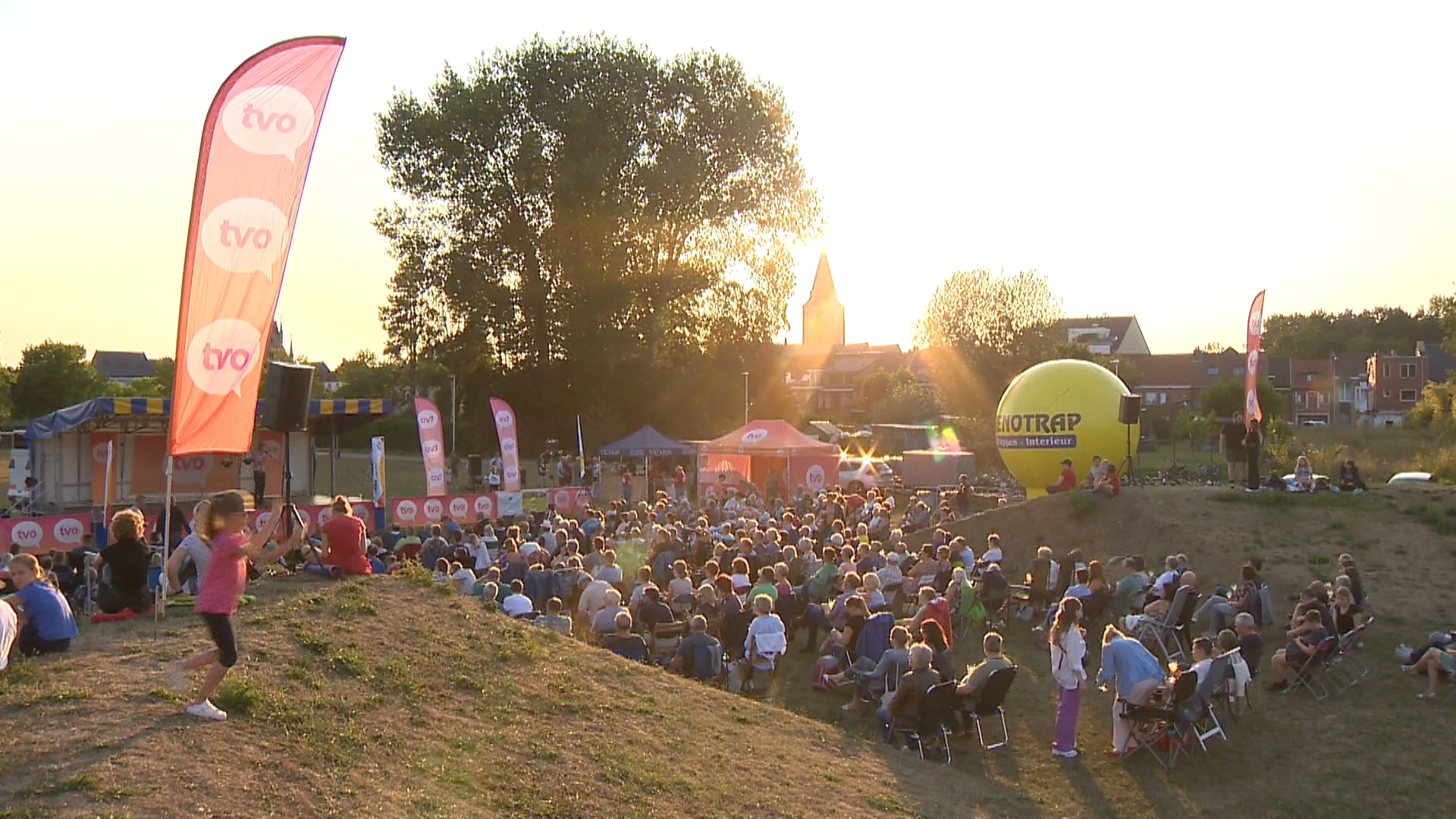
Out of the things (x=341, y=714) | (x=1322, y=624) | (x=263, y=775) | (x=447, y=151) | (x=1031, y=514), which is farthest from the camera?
(x=447, y=151)

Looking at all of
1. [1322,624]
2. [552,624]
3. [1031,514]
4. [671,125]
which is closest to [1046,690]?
[1322,624]

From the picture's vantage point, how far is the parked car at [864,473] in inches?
1308

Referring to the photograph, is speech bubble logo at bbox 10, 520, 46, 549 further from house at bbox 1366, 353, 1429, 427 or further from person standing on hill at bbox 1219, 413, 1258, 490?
house at bbox 1366, 353, 1429, 427

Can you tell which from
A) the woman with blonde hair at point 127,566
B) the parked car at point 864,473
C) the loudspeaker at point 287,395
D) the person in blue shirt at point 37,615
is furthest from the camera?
the parked car at point 864,473

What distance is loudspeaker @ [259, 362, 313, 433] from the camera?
997 cm

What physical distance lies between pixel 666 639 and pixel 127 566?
524 centimetres

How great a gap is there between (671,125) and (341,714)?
118 feet

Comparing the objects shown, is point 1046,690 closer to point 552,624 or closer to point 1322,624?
point 1322,624

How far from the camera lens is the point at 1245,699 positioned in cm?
1116

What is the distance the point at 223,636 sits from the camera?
629 centimetres

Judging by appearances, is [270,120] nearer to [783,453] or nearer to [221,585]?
[221,585]

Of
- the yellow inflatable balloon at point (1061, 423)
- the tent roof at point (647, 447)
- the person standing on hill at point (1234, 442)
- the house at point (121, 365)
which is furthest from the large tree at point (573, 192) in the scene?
the house at point (121, 365)

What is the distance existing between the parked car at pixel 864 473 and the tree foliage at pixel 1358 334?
63.9 meters

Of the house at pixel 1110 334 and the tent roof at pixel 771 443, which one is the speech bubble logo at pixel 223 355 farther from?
the house at pixel 1110 334
